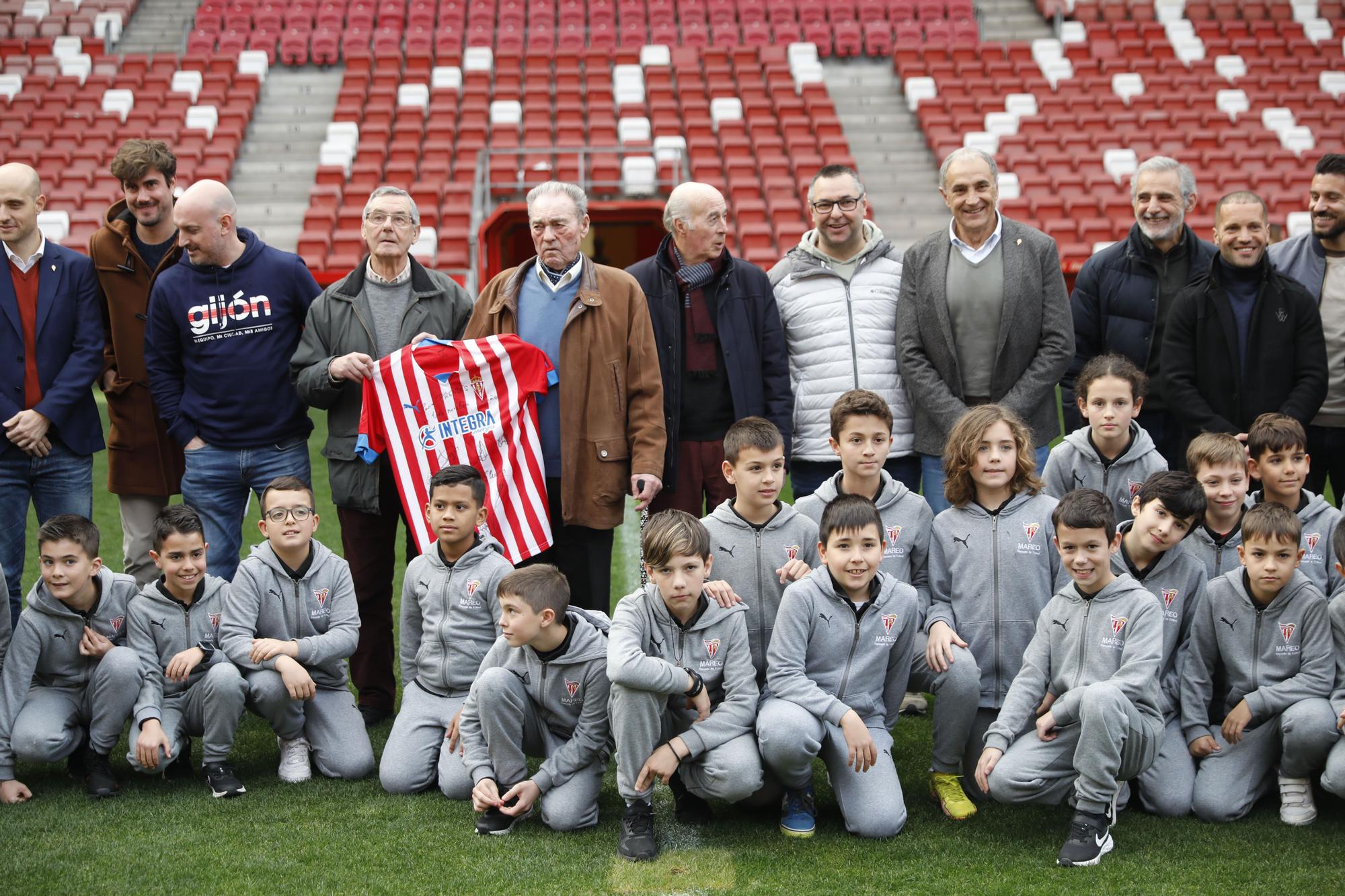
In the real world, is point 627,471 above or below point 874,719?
above

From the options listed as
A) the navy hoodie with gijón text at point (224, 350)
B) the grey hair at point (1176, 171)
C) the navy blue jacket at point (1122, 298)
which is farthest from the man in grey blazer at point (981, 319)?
the navy hoodie with gijón text at point (224, 350)

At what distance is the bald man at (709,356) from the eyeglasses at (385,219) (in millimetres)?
861

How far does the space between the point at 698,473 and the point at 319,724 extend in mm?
1579

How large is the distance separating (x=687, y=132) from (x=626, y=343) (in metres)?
12.4

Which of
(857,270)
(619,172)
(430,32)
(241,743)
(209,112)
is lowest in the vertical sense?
(241,743)

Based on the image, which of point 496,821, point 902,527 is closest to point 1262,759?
point 902,527

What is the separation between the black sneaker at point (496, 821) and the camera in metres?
3.74

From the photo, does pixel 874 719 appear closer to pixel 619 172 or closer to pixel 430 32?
pixel 619 172

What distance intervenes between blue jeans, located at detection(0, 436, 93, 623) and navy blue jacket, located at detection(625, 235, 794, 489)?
7.13ft

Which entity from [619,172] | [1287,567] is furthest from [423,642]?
[619,172]

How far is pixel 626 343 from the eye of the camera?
181 inches

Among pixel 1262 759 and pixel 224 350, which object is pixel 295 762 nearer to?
pixel 224 350

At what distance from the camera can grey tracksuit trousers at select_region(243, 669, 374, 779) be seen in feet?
13.8

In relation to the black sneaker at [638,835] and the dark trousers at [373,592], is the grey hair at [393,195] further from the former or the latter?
the black sneaker at [638,835]
